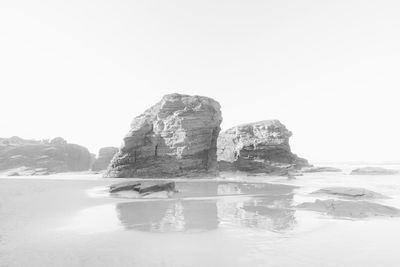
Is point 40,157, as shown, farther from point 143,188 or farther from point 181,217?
point 181,217

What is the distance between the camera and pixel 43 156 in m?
61.6

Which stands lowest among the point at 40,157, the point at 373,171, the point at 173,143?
the point at 373,171

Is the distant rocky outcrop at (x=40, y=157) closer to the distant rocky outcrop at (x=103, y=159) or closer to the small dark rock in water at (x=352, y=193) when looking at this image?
the distant rocky outcrop at (x=103, y=159)

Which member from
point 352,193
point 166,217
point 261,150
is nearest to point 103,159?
point 261,150

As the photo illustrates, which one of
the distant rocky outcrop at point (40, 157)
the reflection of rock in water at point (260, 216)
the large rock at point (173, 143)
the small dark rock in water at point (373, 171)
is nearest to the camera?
the reflection of rock in water at point (260, 216)

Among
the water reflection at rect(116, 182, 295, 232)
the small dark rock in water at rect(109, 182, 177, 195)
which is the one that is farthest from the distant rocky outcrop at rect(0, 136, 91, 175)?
the water reflection at rect(116, 182, 295, 232)

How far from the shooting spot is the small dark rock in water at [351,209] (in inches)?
436

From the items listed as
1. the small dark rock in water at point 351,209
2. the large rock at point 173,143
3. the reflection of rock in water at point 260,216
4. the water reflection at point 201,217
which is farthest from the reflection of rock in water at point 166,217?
the large rock at point 173,143

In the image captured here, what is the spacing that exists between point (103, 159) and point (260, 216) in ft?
199

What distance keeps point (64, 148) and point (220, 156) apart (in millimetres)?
39028

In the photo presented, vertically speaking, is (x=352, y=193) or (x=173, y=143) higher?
(x=173, y=143)

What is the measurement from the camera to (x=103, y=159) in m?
65.4

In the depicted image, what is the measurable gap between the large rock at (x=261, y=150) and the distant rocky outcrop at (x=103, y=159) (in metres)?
28.2

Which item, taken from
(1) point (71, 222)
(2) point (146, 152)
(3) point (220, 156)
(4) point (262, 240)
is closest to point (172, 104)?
(2) point (146, 152)
